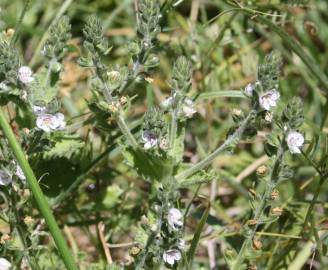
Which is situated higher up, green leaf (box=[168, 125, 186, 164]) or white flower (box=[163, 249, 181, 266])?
green leaf (box=[168, 125, 186, 164])

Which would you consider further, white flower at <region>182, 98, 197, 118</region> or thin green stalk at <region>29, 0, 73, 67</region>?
thin green stalk at <region>29, 0, 73, 67</region>

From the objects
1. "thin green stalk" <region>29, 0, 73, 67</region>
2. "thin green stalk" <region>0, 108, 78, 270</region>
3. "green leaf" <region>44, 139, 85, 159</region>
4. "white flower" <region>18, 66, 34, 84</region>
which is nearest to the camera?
"thin green stalk" <region>0, 108, 78, 270</region>

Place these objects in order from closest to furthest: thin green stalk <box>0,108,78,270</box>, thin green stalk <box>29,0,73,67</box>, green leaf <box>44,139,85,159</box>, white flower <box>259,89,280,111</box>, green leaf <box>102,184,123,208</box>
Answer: thin green stalk <box>0,108,78,270</box>, white flower <box>259,89,280,111</box>, green leaf <box>44,139,85,159</box>, green leaf <box>102,184,123,208</box>, thin green stalk <box>29,0,73,67</box>

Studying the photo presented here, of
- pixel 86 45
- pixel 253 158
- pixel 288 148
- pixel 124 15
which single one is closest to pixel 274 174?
pixel 288 148

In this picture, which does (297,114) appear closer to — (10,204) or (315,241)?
(315,241)

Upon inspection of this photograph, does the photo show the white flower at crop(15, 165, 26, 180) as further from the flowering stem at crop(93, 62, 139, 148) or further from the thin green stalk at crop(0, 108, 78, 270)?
the flowering stem at crop(93, 62, 139, 148)

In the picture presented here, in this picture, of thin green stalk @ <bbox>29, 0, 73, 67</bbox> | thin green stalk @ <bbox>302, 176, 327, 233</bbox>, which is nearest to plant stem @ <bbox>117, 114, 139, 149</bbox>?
thin green stalk @ <bbox>302, 176, 327, 233</bbox>
